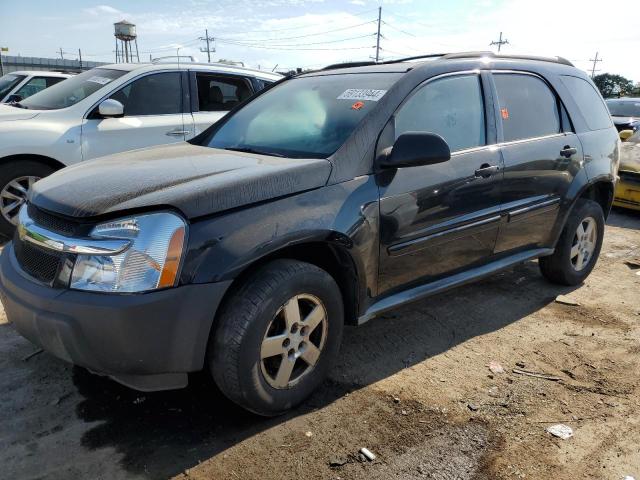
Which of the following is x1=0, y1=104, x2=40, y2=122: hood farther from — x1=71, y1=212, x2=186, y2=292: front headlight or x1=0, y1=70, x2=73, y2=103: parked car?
x1=0, y1=70, x2=73, y2=103: parked car

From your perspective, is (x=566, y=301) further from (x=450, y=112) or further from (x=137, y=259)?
(x=137, y=259)

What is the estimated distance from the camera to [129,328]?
2105mm

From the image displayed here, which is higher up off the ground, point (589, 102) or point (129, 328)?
point (589, 102)

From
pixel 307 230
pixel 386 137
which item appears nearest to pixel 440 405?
pixel 307 230

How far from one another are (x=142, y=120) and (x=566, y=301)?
4.54 m

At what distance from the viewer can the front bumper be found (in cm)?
211

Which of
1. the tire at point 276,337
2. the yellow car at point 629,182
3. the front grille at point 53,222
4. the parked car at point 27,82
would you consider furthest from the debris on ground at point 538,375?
the parked car at point 27,82

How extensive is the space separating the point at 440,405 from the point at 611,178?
2937 mm

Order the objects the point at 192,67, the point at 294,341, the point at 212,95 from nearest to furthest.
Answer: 1. the point at 294,341
2. the point at 192,67
3. the point at 212,95

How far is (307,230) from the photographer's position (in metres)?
2.50

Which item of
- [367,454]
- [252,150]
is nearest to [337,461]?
[367,454]

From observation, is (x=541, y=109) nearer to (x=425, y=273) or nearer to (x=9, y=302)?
(x=425, y=273)

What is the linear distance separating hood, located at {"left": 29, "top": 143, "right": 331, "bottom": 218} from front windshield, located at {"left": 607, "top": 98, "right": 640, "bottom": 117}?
1238 cm

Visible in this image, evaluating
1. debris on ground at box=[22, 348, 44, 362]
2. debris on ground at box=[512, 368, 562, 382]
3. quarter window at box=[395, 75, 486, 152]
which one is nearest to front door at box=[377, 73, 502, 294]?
quarter window at box=[395, 75, 486, 152]
